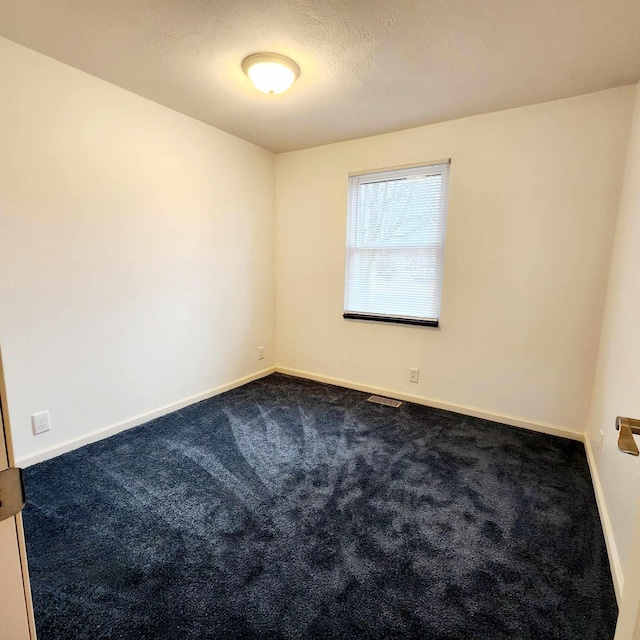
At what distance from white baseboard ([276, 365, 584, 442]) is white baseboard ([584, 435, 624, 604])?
0.29 m

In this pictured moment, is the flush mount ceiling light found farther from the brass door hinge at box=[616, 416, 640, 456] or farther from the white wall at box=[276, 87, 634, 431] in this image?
the brass door hinge at box=[616, 416, 640, 456]

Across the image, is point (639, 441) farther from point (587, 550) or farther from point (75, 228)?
point (75, 228)

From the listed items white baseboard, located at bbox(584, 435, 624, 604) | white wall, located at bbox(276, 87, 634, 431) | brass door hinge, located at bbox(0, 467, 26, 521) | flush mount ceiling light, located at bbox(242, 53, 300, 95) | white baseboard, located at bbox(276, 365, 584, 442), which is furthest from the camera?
white baseboard, located at bbox(276, 365, 584, 442)

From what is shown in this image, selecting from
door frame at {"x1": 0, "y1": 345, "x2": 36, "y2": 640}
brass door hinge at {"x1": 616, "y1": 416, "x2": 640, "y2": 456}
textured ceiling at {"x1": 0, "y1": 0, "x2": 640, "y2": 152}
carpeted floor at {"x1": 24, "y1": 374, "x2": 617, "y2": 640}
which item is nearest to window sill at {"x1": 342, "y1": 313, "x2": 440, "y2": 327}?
carpeted floor at {"x1": 24, "y1": 374, "x2": 617, "y2": 640}

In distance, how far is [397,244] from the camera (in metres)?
3.22

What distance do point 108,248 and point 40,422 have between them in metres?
1.23

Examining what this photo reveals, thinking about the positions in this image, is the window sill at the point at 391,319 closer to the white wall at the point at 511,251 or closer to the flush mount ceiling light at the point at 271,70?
the white wall at the point at 511,251

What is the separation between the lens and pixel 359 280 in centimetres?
348

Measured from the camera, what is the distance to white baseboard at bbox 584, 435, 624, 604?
1372 millimetres

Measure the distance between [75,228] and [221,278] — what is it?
1281 millimetres

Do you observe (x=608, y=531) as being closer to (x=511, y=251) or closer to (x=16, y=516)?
(x=511, y=251)

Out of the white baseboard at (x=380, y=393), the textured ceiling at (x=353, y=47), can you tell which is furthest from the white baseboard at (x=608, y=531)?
the textured ceiling at (x=353, y=47)

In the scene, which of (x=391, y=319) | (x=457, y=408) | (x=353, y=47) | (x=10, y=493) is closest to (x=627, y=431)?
(x=10, y=493)

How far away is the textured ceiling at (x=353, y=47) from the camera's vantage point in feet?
5.39
